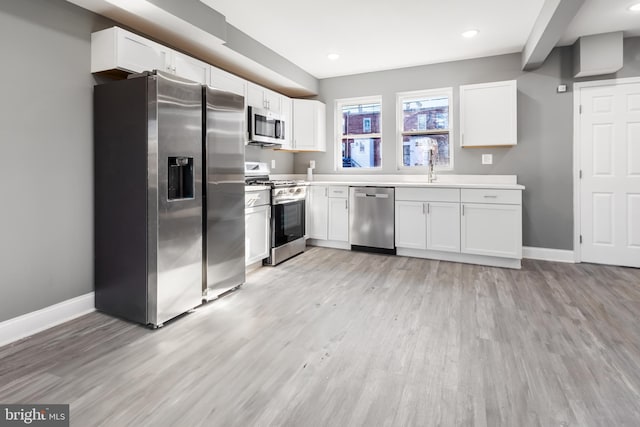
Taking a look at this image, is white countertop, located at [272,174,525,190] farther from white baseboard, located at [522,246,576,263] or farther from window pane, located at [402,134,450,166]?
white baseboard, located at [522,246,576,263]

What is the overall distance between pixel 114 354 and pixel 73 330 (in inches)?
22.2

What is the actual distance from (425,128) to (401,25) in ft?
5.38

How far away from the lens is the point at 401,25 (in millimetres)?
3490

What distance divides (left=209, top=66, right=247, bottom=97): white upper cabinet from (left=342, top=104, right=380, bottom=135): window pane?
193 cm

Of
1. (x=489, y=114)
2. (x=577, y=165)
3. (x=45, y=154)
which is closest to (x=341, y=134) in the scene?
(x=489, y=114)

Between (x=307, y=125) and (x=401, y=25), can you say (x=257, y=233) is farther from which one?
(x=401, y=25)

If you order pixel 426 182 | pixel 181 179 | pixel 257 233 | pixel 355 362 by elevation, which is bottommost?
pixel 355 362

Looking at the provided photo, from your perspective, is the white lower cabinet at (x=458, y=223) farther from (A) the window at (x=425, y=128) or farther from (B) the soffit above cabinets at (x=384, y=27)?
(B) the soffit above cabinets at (x=384, y=27)

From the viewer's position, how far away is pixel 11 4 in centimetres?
215

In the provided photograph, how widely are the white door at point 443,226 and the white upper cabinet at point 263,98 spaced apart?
2.35 meters

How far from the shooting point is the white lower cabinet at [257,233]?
355 centimetres

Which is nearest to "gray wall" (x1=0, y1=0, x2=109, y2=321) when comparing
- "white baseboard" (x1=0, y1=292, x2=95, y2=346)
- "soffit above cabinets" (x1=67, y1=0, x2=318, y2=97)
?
"white baseboard" (x1=0, y1=292, x2=95, y2=346)

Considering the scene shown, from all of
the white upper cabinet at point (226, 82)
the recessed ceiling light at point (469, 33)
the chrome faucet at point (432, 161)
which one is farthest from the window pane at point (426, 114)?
the white upper cabinet at point (226, 82)

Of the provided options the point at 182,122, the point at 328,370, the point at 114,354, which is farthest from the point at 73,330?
the point at 328,370
